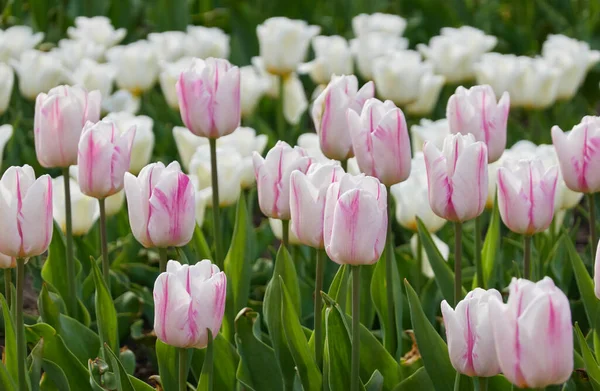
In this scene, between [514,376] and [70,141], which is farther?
[70,141]

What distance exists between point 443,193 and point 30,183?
752mm

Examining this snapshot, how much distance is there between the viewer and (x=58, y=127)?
230 cm

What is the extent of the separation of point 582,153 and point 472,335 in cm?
72

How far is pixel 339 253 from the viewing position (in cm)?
181

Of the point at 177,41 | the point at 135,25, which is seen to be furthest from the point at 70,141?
the point at 135,25

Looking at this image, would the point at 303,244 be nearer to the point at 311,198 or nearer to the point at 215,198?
the point at 215,198

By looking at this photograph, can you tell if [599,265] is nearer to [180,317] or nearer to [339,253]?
[339,253]

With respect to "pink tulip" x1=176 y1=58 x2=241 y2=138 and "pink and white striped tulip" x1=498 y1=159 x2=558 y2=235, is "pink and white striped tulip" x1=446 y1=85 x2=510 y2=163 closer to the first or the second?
"pink and white striped tulip" x1=498 y1=159 x2=558 y2=235

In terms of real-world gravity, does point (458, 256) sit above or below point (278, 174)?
below

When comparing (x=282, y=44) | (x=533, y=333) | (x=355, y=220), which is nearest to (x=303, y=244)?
(x=355, y=220)

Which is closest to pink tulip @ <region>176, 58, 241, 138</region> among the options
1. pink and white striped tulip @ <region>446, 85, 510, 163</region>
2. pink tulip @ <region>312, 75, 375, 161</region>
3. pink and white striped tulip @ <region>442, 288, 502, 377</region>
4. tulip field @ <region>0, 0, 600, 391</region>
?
tulip field @ <region>0, 0, 600, 391</region>

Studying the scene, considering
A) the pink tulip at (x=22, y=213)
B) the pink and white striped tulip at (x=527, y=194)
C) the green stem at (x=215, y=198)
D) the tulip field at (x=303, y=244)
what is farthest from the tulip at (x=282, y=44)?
the pink tulip at (x=22, y=213)

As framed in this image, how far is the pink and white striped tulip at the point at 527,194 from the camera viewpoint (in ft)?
6.81

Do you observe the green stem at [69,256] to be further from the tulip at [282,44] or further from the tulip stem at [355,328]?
the tulip at [282,44]
